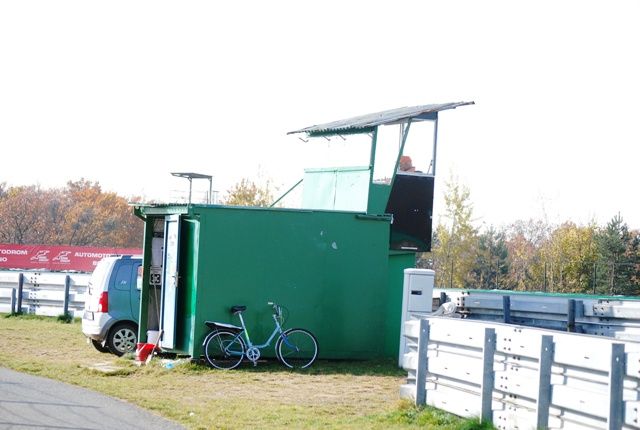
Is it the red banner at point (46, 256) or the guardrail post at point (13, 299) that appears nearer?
the guardrail post at point (13, 299)

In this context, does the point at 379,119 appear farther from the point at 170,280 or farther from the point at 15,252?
the point at 15,252

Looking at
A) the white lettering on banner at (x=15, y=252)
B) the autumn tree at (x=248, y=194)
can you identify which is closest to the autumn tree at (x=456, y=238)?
the autumn tree at (x=248, y=194)

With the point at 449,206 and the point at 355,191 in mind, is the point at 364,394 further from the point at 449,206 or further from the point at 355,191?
the point at 449,206

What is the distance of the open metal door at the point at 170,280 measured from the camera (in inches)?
680

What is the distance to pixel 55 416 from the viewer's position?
1094 cm

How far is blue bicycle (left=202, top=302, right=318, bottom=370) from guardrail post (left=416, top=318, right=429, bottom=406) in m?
5.54

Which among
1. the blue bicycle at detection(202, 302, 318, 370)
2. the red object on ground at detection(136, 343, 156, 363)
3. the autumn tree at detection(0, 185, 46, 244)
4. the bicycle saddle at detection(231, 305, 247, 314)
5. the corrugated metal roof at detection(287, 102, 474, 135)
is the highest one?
the corrugated metal roof at detection(287, 102, 474, 135)

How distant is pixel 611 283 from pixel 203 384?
32.0 m

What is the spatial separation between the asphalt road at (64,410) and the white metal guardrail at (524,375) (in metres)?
3.02

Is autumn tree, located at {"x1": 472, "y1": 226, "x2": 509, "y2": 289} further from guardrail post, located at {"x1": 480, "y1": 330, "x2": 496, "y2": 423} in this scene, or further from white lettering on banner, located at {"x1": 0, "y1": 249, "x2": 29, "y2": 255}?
guardrail post, located at {"x1": 480, "y1": 330, "x2": 496, "y2": 423}

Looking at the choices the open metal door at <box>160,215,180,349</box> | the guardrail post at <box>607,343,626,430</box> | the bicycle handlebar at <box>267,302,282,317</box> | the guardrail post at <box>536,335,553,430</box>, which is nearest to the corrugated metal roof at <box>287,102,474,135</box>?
the bicycle handlebar at <box>267,302,282,317</box>

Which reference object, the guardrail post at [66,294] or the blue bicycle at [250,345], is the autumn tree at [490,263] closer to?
the guardrail post at [66,294]

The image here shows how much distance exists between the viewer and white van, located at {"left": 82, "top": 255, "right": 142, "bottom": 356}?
61.0 ft

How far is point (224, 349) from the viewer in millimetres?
16500
